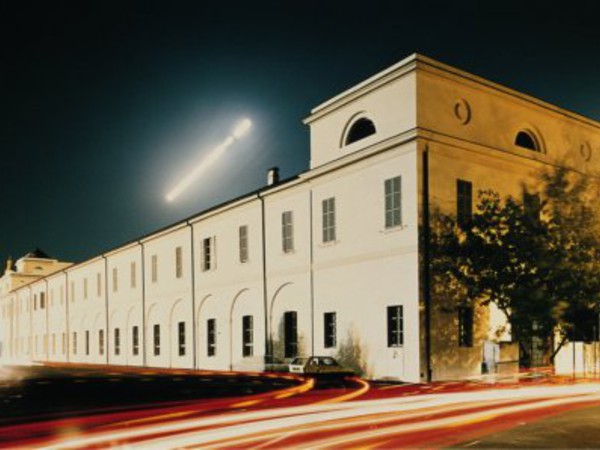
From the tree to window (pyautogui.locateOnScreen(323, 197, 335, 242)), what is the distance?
5.68 m

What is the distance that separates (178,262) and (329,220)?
17258 millimetres

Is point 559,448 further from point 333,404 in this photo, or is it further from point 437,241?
point 437,241

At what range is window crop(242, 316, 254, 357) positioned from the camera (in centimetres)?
3484

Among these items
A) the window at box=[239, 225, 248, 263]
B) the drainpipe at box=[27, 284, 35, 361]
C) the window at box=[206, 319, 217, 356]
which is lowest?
the drainpipe at box=[27, 284, 35, 361]

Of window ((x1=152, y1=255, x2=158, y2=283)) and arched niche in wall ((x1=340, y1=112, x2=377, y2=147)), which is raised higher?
arched niche in wall ((x1=340, y1=112, x2=377, y2=147))

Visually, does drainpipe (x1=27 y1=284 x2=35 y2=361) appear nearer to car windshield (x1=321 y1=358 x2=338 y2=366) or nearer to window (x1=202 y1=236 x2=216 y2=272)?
window (x1=202 y1=236 x2=216 y2=272)

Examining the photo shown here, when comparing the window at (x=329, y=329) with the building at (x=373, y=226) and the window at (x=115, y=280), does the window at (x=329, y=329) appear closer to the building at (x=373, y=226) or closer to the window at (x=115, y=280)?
the building at (x=373, y=226)

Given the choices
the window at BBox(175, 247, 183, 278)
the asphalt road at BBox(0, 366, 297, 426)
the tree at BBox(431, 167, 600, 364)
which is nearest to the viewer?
the asphalt road at BBox(0, 366, 297, 426)

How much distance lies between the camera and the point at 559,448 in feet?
33.9

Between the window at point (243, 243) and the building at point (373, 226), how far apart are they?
0.11 metres

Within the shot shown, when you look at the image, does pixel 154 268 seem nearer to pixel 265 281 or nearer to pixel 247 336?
pixel 247 336

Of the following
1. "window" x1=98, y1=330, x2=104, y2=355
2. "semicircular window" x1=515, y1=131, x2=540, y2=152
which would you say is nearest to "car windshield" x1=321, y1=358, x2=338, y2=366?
"semicircular window" x1=515, y1=131, x2=540, y2=152

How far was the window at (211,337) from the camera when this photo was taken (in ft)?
126

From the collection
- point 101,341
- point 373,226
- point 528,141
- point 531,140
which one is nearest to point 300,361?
point 373,226
